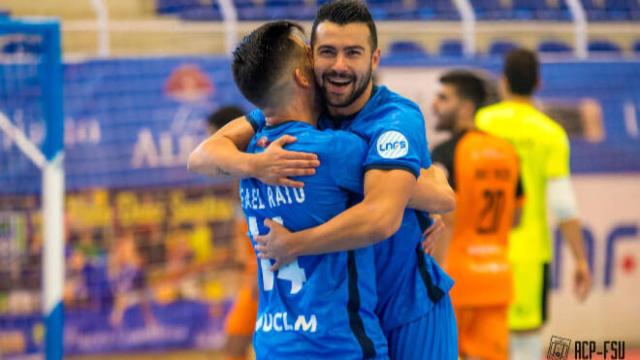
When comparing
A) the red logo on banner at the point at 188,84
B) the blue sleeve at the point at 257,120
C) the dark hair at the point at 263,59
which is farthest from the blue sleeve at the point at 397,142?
the red logo on banner at the point at 188,84

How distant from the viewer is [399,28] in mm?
11008

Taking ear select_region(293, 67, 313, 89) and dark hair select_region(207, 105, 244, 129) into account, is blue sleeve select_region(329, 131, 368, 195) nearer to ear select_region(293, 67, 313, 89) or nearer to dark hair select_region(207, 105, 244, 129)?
ear select_region(293, 67, 313, 89)

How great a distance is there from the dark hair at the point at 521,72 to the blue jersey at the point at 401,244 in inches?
139

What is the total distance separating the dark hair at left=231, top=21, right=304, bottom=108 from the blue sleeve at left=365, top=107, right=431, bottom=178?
1.21 feet

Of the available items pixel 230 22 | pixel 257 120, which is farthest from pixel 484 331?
pixel 230 22

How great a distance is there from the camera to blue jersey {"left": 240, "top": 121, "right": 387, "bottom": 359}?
3260 millimetres

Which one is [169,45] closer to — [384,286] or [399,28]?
[399,28]

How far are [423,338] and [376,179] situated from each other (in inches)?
28.6

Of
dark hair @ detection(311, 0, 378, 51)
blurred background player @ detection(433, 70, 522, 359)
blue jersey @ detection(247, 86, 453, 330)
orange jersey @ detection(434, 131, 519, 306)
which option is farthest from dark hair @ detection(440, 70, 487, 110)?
dark hair @ detection(311, 0, 378, 51)

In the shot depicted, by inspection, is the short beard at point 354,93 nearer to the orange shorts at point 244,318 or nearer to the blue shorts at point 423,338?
the blue shorts at point 423,338

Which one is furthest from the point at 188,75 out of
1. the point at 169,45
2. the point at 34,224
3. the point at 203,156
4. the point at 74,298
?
the point at 203,156

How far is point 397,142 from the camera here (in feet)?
10.7

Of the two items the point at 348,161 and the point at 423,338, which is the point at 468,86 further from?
the point at 348,161

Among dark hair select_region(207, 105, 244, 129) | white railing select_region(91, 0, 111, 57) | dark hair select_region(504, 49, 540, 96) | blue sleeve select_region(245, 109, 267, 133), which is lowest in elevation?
blue sleeve select_region(245, 109, 267, 133)
